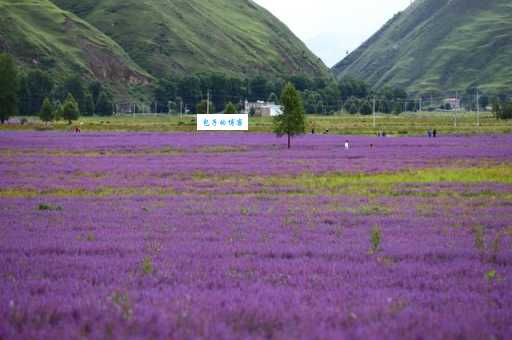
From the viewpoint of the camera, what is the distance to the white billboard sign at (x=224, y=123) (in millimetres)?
134500

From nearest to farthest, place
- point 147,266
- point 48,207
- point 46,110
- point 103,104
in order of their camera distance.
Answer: point 147,266 < point 48,207 < point 46,110 < point 103,104

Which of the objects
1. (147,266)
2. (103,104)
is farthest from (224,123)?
(147,266)

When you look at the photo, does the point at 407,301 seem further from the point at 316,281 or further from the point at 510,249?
the point at 510,249

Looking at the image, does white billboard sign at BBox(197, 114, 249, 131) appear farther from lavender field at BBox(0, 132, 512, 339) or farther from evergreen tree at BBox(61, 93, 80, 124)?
lavender field at BBox(0, 132, 512, 339)

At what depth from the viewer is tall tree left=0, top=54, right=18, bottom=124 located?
413 feet

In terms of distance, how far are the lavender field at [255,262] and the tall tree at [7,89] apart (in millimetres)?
100356

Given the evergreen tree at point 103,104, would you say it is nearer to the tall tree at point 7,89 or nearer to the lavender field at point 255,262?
the tall tree at point 7,89

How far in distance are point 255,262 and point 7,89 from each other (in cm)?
12296

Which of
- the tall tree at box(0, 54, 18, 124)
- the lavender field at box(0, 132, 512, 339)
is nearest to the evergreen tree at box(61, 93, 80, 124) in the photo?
the tall tree at box(0, 54, 18, 124)

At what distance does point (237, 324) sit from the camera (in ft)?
29.0

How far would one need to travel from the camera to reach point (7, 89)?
125688 mm

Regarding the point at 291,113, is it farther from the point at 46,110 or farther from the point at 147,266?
the point at 46,110

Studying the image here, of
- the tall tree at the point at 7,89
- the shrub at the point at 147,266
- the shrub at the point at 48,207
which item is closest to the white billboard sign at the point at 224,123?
the tall tree at the point at 7,89

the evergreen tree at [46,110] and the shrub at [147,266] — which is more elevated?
the evergreen tree at [46,110]
